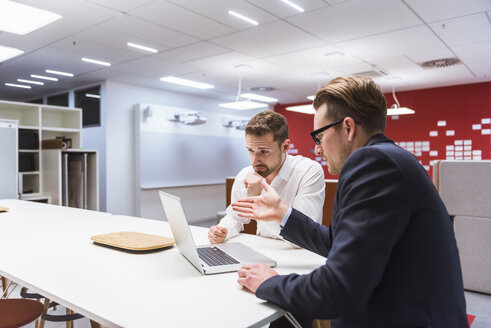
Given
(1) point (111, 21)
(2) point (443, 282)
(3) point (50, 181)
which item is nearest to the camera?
(2) point (443, 282)

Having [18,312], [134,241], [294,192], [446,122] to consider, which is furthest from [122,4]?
[446,122]

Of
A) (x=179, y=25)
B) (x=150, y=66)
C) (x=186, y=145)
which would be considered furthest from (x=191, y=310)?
(x=186, y=145)

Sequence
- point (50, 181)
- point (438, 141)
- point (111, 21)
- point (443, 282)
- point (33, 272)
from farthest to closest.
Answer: point (438, 141), point (50, 181), point (111, 21), point (33, 272), point (443, 282)

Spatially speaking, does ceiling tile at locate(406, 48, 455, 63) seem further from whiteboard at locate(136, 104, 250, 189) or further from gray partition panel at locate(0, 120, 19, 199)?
gray partition panel at locate(0, 120, 19, 199)

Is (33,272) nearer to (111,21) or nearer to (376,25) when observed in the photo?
(111,21)

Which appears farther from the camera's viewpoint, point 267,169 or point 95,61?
point 95,61

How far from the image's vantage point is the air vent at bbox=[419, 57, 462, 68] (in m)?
5.31

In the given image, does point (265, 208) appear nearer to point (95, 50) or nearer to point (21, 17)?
point (21, 17)

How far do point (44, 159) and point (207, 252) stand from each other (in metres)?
4.61

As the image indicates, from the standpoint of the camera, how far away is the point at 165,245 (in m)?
1.42

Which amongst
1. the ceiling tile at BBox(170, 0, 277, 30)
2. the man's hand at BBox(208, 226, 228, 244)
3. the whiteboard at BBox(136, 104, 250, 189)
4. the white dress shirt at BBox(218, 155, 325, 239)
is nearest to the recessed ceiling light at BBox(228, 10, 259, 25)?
the ceiling tile at BBox(170, 0, 277, 30)

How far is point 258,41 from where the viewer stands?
443 centimetres

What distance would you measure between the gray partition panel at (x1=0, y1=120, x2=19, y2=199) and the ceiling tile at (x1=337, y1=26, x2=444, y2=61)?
430 cm

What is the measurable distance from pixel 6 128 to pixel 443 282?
497cm
